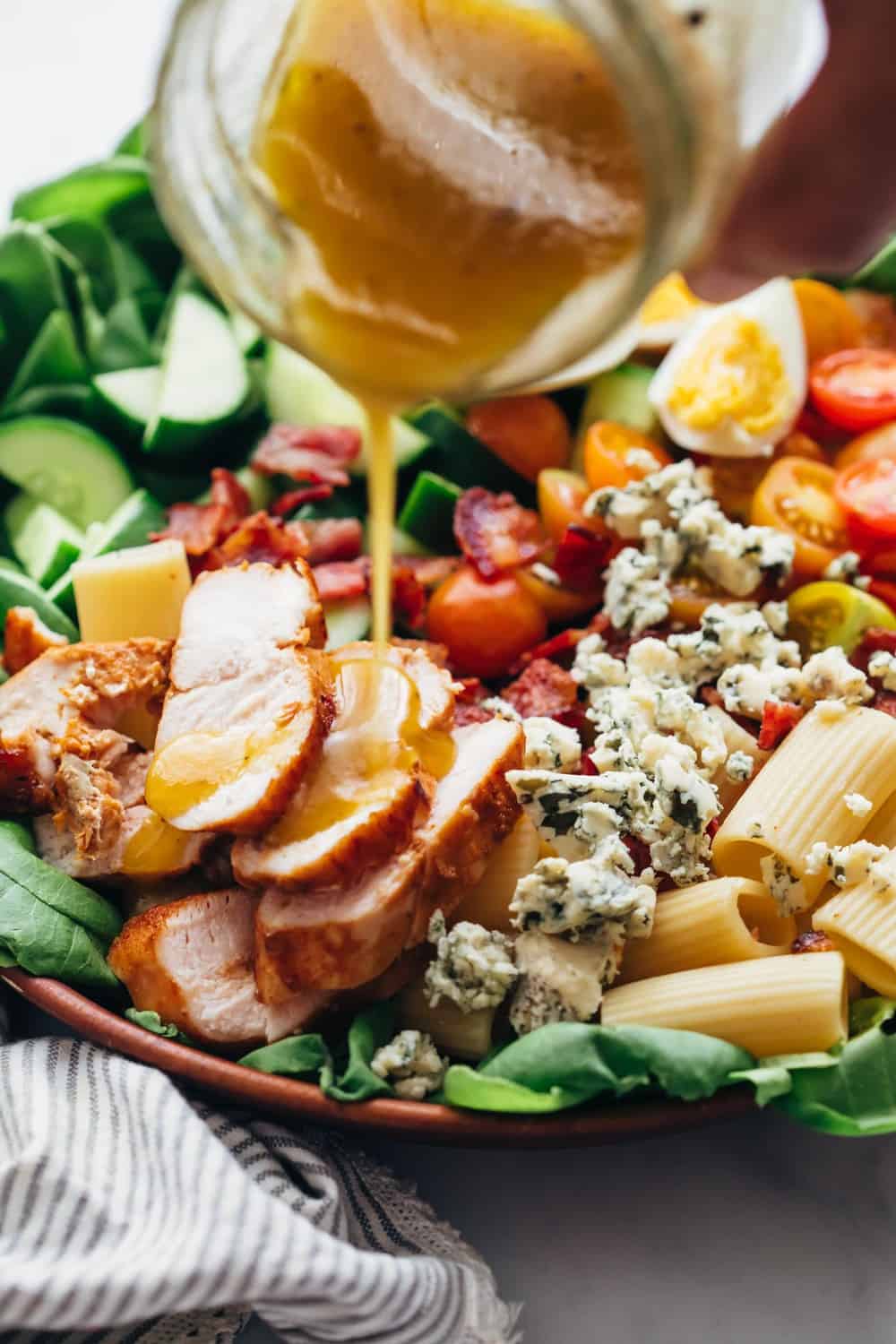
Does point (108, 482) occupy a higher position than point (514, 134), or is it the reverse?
point (514, 134)

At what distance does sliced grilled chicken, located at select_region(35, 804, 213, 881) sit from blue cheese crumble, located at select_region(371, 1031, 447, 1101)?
51cm

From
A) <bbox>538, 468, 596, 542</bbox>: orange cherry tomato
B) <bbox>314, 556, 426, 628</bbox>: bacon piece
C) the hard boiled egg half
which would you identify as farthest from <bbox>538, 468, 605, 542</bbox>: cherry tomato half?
<bbox>314, 556, 426, 628</bbox>: bacon piece

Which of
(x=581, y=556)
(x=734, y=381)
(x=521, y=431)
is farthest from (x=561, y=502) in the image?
(x=734, y=381)

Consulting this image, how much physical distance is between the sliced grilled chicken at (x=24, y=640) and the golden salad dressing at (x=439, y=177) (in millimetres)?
998

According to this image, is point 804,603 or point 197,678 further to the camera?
point 804,603

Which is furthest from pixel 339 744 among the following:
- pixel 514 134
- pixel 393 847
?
pixel 514 134

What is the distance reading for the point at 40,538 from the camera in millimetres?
3279

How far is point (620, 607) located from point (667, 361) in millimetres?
690

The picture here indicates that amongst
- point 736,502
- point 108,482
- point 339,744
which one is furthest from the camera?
point 108,482

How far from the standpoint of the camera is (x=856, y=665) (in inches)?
110

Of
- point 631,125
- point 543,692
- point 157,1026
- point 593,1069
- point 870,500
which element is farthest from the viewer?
point 870,500

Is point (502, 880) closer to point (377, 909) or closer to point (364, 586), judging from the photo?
point (377, 909)

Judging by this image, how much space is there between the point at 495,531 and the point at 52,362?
130cm

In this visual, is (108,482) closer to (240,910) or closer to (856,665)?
(240,910)
